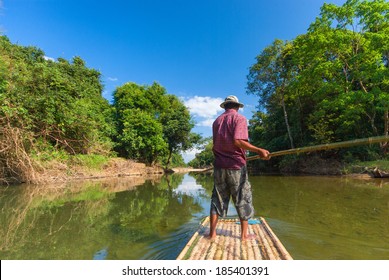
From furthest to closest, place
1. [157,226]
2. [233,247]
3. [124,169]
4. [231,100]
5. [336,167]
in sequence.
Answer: [124,169] → [336,167] → [157,226] → [231,100] → [233,247]

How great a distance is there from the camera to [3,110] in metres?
10.2

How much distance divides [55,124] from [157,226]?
1140cm

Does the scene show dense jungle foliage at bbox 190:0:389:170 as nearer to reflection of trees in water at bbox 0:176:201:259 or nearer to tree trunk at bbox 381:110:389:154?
tree trunk at bbox 381:110:389:154

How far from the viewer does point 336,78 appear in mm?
16562

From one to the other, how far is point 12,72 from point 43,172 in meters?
4.90

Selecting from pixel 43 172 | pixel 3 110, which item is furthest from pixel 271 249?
pixel 43 172

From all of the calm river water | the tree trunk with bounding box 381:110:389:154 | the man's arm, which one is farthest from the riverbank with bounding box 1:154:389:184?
the man's arm

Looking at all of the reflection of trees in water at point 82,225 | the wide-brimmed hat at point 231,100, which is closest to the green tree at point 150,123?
the reflection of trees in water at point 82,225

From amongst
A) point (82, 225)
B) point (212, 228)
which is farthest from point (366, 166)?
→ point (82, 225)

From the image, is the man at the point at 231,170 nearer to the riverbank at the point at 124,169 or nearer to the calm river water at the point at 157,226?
the calm river water at the point at 157,226

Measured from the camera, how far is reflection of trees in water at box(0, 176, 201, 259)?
342 centimetres

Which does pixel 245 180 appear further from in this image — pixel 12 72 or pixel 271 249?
pixel 12 72

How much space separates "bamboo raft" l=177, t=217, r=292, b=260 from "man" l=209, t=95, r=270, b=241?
0.53ft

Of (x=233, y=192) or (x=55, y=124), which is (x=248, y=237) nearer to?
(x=233, y=192)
